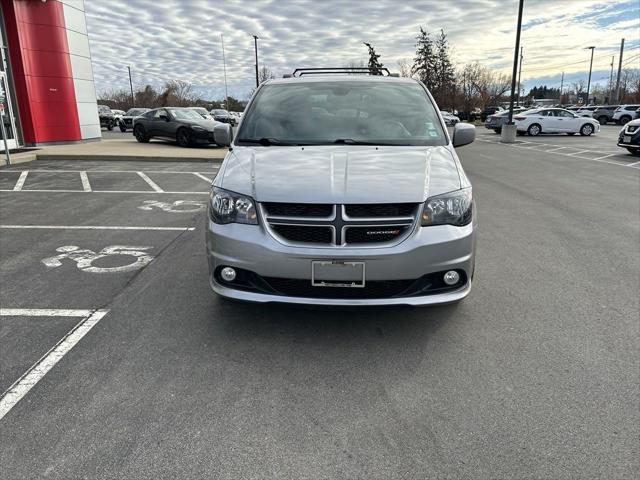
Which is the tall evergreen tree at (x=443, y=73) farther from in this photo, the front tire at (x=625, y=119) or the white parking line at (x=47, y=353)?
the white parking line at (x=47, y=353)

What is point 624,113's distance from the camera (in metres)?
39.8

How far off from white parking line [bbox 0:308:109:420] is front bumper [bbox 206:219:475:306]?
1139 mm

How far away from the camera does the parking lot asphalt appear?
2299mm

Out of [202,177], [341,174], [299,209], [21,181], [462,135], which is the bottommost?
[202,177]

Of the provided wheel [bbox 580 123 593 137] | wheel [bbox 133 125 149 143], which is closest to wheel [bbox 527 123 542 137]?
wheel [bbox 580 123 593 137]

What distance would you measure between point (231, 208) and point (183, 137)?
16.3 meters

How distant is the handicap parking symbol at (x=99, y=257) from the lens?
4.93m

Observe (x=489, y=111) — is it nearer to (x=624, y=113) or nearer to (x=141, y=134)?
(x=624, y=113)

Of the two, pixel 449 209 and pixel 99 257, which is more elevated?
pixel 449 209

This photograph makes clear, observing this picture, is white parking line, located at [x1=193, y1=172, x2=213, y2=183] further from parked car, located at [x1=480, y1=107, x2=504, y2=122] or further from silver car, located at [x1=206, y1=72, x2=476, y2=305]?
parked car, located at [x1=480, y1=107, x2=504, y2=122]

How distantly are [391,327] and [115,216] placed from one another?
17.4ft

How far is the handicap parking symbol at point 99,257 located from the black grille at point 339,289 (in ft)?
7.85

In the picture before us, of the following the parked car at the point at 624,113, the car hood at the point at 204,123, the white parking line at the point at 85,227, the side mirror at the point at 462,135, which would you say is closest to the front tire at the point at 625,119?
the parked car at the point at 624,113

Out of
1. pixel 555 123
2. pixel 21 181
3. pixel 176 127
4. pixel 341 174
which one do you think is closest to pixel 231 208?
pixel 341 174
